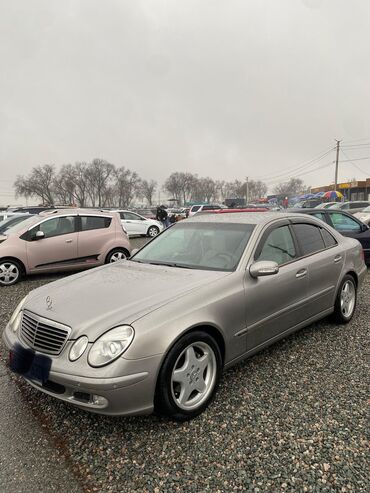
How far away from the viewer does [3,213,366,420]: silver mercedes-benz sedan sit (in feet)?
7.54

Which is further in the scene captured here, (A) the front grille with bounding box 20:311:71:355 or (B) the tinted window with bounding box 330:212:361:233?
(B) the tinted window with bounding box 330:212:361:233

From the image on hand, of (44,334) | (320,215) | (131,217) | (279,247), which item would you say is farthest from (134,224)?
(44,334)

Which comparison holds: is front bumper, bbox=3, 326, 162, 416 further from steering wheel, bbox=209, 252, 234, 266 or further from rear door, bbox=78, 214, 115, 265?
rear door, bbox=78, 214, 115, 265

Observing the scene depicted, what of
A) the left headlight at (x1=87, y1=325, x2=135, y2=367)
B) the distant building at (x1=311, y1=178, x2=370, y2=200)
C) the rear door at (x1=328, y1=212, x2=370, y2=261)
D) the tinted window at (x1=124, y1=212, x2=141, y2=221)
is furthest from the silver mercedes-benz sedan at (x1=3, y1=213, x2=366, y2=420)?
the distant building at (x1=311, y1=178, x2=370, y2=200)

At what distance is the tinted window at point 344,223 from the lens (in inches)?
290

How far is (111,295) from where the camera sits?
2.81 metres

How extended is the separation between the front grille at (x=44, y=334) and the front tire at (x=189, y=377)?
75cm

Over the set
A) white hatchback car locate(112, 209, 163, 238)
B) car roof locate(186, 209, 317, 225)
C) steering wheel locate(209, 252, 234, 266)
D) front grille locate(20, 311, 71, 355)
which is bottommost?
white hatchback car locate(112, 209, 163, 238)

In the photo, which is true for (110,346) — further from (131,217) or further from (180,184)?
(180,184)

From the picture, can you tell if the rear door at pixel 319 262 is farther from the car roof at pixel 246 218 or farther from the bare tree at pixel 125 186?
the bare tree at pixel 125 186

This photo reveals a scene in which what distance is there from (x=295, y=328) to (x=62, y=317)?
2.37 metres

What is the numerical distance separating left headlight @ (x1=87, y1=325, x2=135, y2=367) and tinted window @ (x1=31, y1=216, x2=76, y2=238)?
6.06m

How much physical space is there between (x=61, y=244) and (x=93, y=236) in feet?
2.54

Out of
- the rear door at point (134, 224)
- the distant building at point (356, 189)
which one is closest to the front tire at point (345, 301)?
the rear door at point (134, 224)
